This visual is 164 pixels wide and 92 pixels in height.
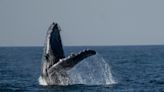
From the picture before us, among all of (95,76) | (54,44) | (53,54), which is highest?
(54,44)

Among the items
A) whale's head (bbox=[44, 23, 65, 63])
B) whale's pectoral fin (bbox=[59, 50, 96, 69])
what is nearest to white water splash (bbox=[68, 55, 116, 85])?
whale's head (bbox=[44, 23, 65, 63])

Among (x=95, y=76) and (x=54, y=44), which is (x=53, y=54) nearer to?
(x=54, y=44)

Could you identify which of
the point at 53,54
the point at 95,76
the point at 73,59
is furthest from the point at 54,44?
the point at 95,76

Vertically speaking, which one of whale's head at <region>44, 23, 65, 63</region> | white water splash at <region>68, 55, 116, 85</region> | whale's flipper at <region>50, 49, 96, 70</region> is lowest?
white water splash at <region>68, 55, 116, 85</region>

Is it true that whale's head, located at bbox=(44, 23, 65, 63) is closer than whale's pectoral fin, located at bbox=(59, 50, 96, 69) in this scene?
No

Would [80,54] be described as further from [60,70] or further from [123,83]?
[123,83]

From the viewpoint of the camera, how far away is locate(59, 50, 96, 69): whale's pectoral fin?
2560 centimetres

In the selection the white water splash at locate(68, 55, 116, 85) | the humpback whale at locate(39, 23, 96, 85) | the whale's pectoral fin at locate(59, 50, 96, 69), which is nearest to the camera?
the whale's pectoral fin at locate(59, 50, 96, 69)

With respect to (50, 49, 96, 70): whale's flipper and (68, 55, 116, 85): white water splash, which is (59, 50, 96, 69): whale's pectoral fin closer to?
(50, 49, 96, 70): whale's flipper

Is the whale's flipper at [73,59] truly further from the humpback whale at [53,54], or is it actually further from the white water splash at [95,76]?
the white water splash at [95,76]

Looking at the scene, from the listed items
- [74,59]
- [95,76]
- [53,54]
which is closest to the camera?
→ [74,59]

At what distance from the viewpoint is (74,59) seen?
26047 mm

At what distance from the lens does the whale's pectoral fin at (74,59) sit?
84.0 feet

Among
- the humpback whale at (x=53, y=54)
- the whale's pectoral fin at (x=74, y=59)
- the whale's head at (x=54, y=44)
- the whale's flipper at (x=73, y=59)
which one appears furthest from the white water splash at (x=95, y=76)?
the whale's pectoral fin at (x=74, y=59)
